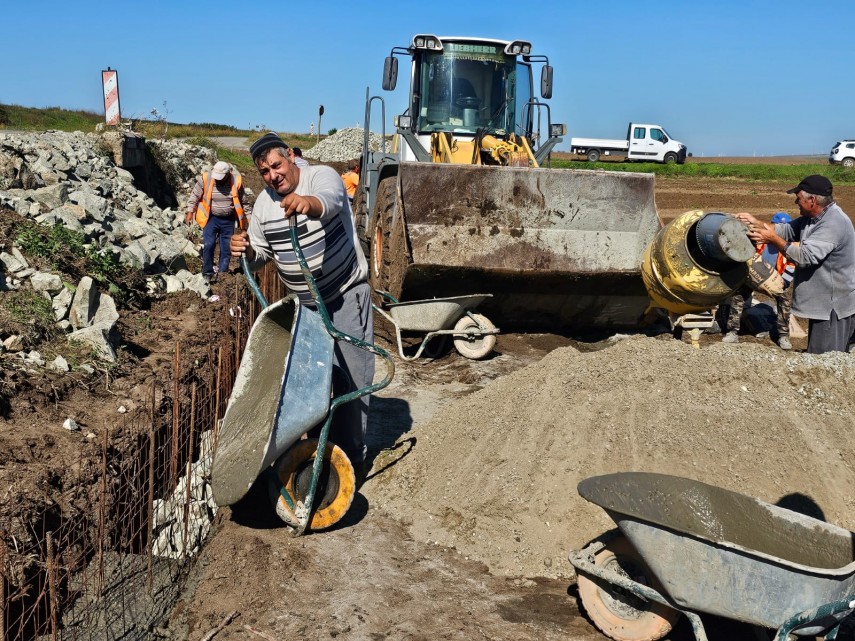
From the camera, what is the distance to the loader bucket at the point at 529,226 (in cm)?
794

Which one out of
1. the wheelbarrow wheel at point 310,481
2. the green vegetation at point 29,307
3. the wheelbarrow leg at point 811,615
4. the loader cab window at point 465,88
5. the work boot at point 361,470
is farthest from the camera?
the loader cab window at point 465,88

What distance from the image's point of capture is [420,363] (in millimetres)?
7910

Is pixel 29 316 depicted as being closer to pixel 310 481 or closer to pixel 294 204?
pixel 310 481

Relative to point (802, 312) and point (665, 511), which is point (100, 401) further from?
point (802, 312)

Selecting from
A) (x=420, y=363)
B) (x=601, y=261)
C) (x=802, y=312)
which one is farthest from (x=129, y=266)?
(x=802, y=312)

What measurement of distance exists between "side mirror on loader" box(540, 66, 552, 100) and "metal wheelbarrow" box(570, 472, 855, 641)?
22.2ft

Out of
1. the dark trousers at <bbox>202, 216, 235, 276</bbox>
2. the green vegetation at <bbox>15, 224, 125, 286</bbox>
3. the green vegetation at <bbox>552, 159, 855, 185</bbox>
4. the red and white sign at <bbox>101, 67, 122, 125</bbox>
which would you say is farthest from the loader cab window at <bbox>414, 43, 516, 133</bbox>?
the green vegetation at <bbox>552, 159, 855, 185</bbox>

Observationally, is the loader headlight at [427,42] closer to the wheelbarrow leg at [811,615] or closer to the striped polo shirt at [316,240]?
the striped polo shirt at [316,240]

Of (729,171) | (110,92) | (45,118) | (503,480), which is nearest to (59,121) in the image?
(45,118)

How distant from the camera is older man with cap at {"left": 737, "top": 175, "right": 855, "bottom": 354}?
5266mm

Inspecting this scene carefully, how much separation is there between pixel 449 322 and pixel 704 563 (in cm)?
492

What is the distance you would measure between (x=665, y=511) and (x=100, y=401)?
3.50 meters

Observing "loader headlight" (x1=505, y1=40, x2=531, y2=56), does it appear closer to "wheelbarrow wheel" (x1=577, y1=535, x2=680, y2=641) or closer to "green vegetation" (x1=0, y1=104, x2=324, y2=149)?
"wheelbarrow wheel" (x1=577, y1=535, x2=680, y2=641)

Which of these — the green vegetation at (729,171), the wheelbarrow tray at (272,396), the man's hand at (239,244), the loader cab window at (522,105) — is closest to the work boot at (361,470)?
the wheelbarrow tray at (272,396)
